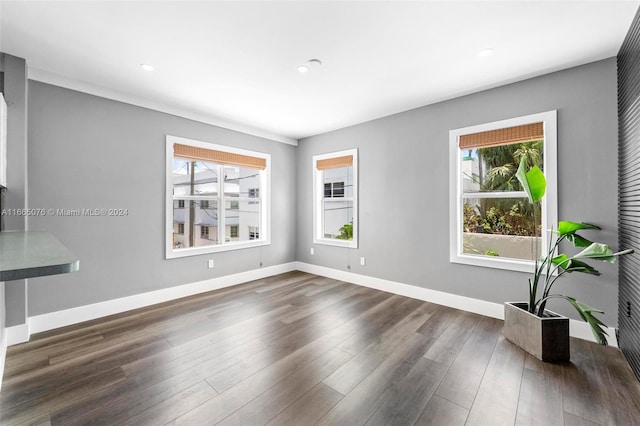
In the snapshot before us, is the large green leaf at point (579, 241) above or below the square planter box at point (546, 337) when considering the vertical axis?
above

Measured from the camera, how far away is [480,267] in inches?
125

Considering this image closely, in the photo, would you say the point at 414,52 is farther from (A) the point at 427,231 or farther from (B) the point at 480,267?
(B) the point at 480,267

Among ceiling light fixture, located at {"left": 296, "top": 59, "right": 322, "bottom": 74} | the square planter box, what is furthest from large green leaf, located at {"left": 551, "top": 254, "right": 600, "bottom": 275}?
ceiling light fixture, located at {"left": 296, "top": 59, "right": 322, "bottom": 74}

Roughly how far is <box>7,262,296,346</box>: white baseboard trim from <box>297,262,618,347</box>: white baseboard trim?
170cm

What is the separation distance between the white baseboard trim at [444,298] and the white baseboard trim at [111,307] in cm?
170

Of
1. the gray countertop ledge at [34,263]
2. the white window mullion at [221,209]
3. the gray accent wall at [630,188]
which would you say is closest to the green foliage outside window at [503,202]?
the gray accent wall at [630,188]

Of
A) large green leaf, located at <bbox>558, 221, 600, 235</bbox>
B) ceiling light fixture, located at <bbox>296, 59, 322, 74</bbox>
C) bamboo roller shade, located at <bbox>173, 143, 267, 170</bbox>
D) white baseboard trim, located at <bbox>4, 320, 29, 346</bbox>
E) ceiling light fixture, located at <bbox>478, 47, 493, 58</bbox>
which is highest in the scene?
ceiling light fixture, located at <bbox>478, 47, 493, 58</bbox>

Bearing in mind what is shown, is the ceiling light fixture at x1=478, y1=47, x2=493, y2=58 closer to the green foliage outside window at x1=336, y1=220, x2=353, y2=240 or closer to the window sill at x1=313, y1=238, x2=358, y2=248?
the window sill at x1=313, y1=238, x2=358, y2=248

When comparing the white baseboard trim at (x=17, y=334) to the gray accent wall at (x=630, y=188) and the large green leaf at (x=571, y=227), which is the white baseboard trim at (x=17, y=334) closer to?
the large green leaf at (x=571, y=227)

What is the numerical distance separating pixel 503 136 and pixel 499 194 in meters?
0.65

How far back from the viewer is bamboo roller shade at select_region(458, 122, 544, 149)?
9.33 ft

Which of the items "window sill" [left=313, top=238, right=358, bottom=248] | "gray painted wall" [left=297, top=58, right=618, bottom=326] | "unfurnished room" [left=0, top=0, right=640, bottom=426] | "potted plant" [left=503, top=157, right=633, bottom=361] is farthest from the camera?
"window sill" [left=313, top=238, right=358, bottom=248]

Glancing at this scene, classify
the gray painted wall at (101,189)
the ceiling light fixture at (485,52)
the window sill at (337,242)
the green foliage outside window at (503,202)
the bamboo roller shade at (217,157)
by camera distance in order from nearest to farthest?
the ceiling light fixture at (485,52)
the gray painted wall at (101,189)
the green foliage outside window at (503,202)
the bamboo roller shade at (217,157)
the window sill at (337,242)

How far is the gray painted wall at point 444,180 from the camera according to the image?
251 cm
